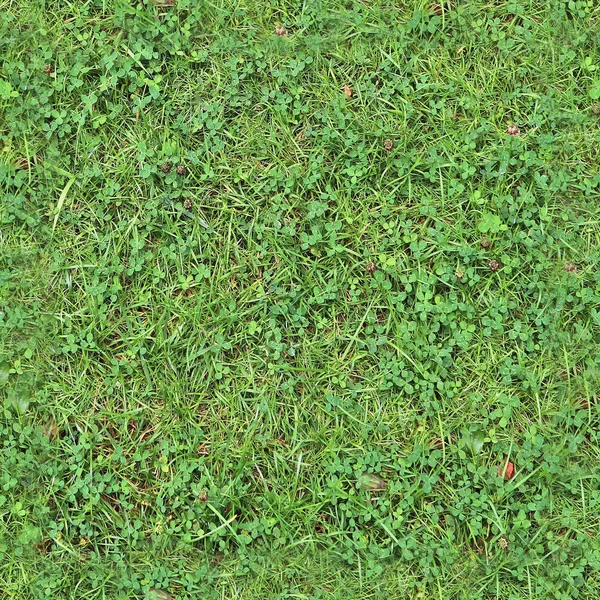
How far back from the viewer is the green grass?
330cm

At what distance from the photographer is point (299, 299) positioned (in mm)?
3428

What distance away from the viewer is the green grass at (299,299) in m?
3.30

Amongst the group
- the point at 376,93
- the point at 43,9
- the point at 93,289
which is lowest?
the point at 93,289

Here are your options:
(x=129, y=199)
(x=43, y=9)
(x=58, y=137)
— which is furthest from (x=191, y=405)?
(x=43, y=9)

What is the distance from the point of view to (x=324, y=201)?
348 centimetres

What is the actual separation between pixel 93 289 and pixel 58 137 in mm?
802

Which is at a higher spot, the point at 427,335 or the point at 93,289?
the point at 93,289

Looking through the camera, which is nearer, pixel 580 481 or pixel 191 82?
pixel 580 481

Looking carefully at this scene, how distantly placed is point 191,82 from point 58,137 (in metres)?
0.72

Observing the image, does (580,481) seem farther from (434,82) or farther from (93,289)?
(93,289)

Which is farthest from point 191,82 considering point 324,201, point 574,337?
point 574,337

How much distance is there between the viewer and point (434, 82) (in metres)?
3.54

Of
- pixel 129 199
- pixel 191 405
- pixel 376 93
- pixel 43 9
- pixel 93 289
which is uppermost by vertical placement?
pixel 43 9

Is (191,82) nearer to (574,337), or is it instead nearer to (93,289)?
(93,289)
